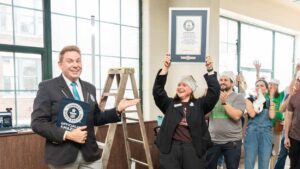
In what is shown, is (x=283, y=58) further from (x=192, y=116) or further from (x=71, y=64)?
(x=71, y=64)

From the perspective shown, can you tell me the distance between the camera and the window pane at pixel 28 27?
3078mm

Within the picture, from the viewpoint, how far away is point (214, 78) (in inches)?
90.4

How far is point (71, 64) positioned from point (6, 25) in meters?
1.80

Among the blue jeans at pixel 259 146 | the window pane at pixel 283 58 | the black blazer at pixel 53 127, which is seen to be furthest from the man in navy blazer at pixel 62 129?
the window pane at pixel 283 58

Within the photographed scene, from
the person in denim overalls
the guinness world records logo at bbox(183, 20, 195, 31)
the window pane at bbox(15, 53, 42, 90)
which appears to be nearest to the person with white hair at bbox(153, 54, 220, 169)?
the guinness world records logo at bbox(183, 20, 195, 31)

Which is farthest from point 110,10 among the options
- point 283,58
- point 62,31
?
point 283,58

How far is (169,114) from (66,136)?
96cm

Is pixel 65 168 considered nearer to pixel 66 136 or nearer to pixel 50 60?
pixel 66 136

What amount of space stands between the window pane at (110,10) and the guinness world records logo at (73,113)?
2.42m

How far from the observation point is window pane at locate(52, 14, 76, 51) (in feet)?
11.0

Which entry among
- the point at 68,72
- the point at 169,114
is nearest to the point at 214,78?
the point at 169,114

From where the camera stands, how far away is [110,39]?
3928mm

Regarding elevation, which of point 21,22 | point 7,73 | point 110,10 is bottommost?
point 7,73

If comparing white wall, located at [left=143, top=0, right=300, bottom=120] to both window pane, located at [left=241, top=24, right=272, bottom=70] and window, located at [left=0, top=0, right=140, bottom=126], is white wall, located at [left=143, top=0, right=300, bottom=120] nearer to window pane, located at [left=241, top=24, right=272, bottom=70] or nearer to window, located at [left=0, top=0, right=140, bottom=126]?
window, located at [left=0, top=0, right=140, bottom=126]
